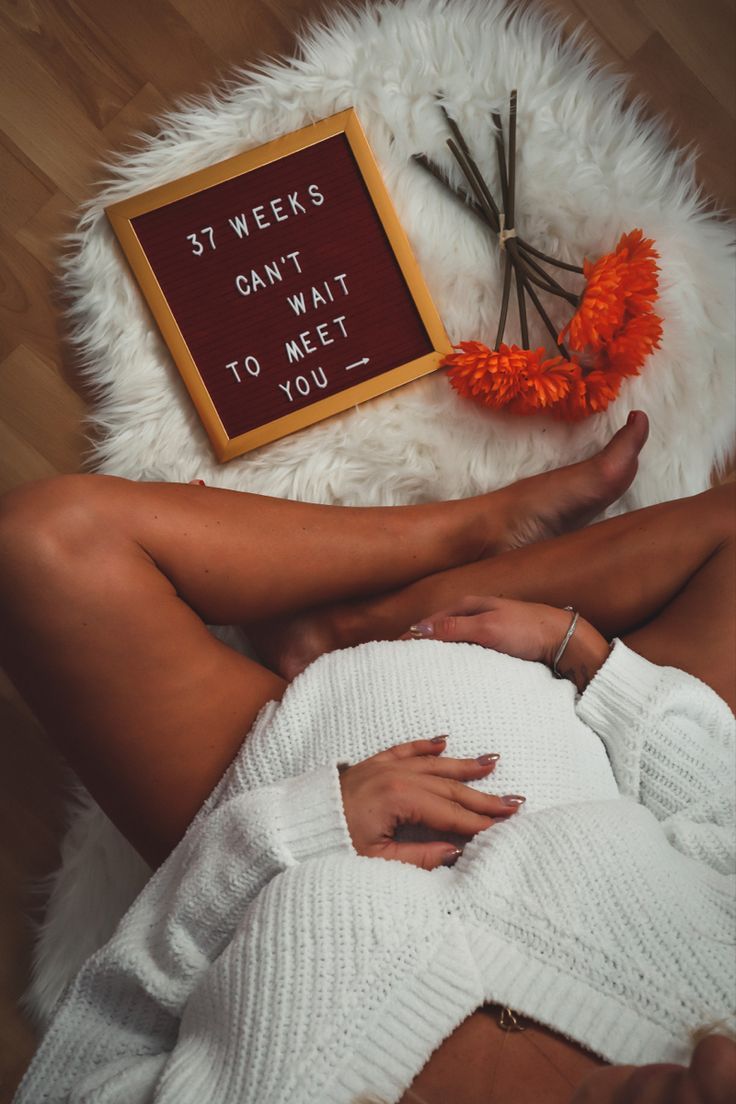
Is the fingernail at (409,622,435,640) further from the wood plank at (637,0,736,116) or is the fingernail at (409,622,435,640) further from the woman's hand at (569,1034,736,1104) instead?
the wood plank at (637,0,736,116)

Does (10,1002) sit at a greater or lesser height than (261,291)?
lesser

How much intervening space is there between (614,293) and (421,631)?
45cm

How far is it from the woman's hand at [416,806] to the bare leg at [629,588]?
0.26 meters

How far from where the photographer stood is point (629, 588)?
915 millimetres

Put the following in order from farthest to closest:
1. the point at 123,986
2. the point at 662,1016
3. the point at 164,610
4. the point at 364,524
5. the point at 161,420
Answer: the point at 161,420, the point at 364,524, the point at 164,610, the point at 123,986, the point at 662,1016

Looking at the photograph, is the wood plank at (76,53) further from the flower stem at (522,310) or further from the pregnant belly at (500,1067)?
the pregnant belly at (500,1067)

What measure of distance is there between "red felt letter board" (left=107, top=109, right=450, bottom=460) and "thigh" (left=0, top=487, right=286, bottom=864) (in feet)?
1.08

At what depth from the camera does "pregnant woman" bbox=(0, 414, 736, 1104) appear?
1.93 feet

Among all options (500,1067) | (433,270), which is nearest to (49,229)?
(433,270)

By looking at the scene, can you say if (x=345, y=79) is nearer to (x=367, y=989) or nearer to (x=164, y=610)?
(x=164, y=610)

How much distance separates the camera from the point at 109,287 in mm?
1082

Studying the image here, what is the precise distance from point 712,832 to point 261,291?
80cm

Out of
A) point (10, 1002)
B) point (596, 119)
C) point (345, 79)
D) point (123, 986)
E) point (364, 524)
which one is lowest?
point (10, 1002)

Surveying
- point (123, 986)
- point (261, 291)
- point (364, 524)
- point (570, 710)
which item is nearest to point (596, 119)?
point (261, 291)
